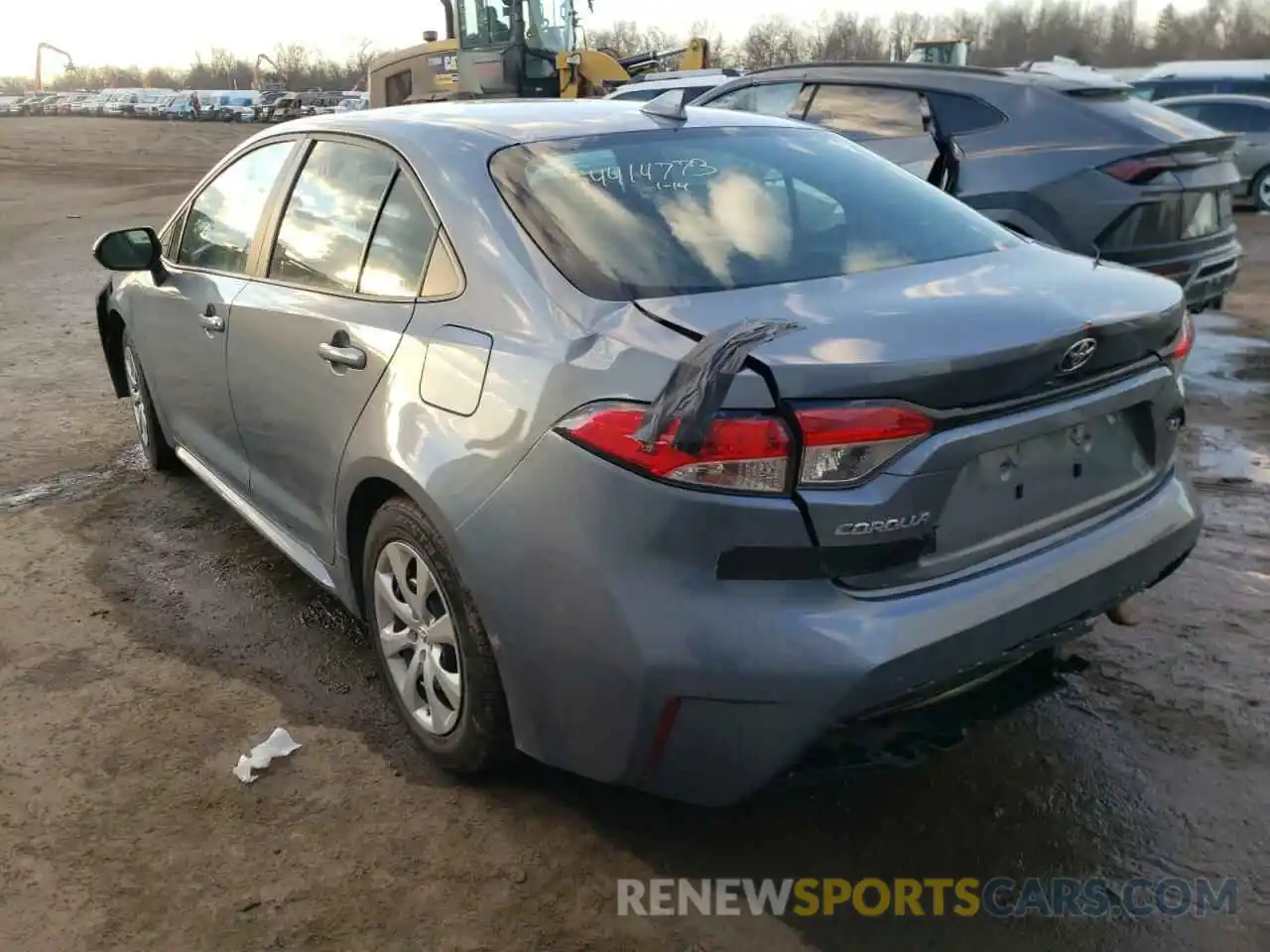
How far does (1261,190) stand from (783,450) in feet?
53.1

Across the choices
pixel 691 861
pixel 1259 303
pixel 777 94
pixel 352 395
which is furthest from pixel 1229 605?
pixel 1259 303

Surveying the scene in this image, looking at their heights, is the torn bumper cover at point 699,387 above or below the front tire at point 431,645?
above

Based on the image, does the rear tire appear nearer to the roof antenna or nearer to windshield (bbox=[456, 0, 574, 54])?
windshield (bbox=[456, 0, 574, 54])

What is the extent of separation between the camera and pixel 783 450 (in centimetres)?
212

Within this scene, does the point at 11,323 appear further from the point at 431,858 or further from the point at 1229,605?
the point at 1229,605

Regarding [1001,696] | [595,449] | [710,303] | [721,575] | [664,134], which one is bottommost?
[1001,696]

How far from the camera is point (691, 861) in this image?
2.66 meters

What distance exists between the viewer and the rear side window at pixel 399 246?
295 centimetres

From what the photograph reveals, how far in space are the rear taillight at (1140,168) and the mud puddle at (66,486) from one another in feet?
17.5

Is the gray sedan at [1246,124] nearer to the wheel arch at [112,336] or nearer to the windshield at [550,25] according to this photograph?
the windshield at [550,25]

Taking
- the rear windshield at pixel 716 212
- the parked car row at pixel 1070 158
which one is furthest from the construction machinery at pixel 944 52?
the rear windshield at pixel 716 212

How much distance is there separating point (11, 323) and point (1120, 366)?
30.6 feet

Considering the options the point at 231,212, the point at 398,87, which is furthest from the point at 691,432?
the point at 398,87

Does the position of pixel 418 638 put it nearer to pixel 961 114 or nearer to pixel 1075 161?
pixel 1075 161
